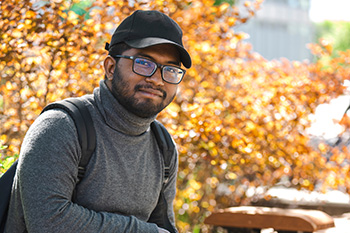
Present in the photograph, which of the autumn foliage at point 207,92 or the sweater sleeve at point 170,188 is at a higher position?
the autumn foliage at point 207,92

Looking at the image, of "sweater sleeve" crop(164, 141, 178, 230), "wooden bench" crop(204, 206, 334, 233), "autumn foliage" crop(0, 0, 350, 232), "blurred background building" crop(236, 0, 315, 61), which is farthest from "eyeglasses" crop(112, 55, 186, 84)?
"blurred background building" crop(236, 0, 315, 61)

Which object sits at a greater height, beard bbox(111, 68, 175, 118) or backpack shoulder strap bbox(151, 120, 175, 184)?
beard bbox(111, 68, 175, 118)

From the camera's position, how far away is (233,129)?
183 inches

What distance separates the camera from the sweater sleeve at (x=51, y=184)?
1.98 metres

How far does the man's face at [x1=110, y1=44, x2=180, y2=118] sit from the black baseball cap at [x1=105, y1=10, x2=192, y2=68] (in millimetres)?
40

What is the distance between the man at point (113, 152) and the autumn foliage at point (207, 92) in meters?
1.56

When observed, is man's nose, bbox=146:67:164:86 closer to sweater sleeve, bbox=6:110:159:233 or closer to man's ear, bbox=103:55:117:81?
man's ear, bbox=103:55:117:81

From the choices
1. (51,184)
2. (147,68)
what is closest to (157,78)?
(147,68)

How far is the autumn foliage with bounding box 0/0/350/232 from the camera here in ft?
12.8

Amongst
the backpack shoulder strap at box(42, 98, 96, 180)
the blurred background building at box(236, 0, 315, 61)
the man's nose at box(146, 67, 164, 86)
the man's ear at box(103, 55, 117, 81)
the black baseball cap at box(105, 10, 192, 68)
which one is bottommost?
the backpack shoulder strap at box(42, 98, 96, 180)

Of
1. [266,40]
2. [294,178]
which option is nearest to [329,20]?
[266,40]

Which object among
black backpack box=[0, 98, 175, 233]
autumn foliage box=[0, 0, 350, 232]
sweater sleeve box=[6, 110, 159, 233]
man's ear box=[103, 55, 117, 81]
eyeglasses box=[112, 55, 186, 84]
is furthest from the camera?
autumn foliage box=[0, 0, 350, 232]

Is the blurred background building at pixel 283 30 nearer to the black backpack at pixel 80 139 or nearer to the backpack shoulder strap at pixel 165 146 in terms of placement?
the backpack shoulder strap at pixel 165 146

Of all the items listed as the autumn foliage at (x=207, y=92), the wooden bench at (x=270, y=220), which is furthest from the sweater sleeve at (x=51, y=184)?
the wooden bench at (x=270, y=220)
